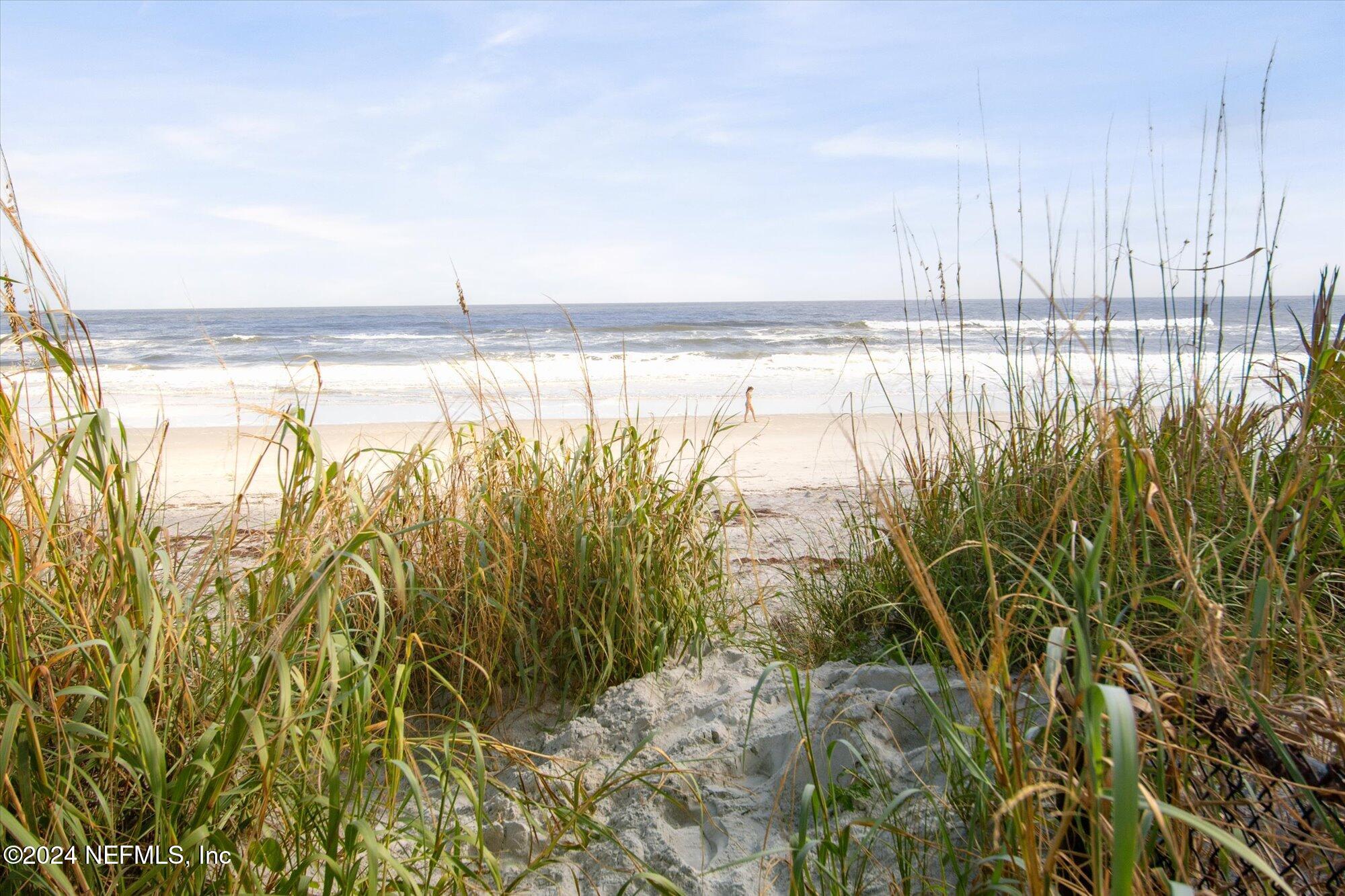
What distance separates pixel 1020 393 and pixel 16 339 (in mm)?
2674

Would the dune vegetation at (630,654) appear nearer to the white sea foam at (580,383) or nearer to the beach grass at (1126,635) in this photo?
the beach grass at (1126,635)

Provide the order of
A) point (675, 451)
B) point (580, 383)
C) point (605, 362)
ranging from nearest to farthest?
point (675, 451) → point (580, 383) → point (605, 362)

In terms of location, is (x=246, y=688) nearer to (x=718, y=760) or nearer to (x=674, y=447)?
(x=718, y=760)

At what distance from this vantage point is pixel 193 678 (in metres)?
1.69

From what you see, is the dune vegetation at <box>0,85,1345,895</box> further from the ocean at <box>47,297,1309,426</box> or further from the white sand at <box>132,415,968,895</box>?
the ocean at <box>47,297,1309,426</box>

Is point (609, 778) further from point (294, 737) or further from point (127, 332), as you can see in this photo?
point (127, 332)

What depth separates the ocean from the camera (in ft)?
18.7

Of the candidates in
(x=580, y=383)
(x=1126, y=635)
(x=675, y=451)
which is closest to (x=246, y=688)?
(x=1126, y=635)

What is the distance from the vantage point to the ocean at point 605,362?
224 inches

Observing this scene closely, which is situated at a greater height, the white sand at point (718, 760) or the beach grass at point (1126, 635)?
the beach grass at point (1126, 635)

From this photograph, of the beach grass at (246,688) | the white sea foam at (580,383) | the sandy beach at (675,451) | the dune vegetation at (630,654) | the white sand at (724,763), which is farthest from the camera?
the white sea foam at (580,383)

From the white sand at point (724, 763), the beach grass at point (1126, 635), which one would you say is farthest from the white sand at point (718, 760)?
the beach grass at point (1126, 635)

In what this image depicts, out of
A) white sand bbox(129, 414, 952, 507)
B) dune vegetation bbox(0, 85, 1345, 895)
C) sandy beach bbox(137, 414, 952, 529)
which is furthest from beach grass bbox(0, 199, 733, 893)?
white sand bbox(129, 414, 952, 507)

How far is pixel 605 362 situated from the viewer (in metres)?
18.5
